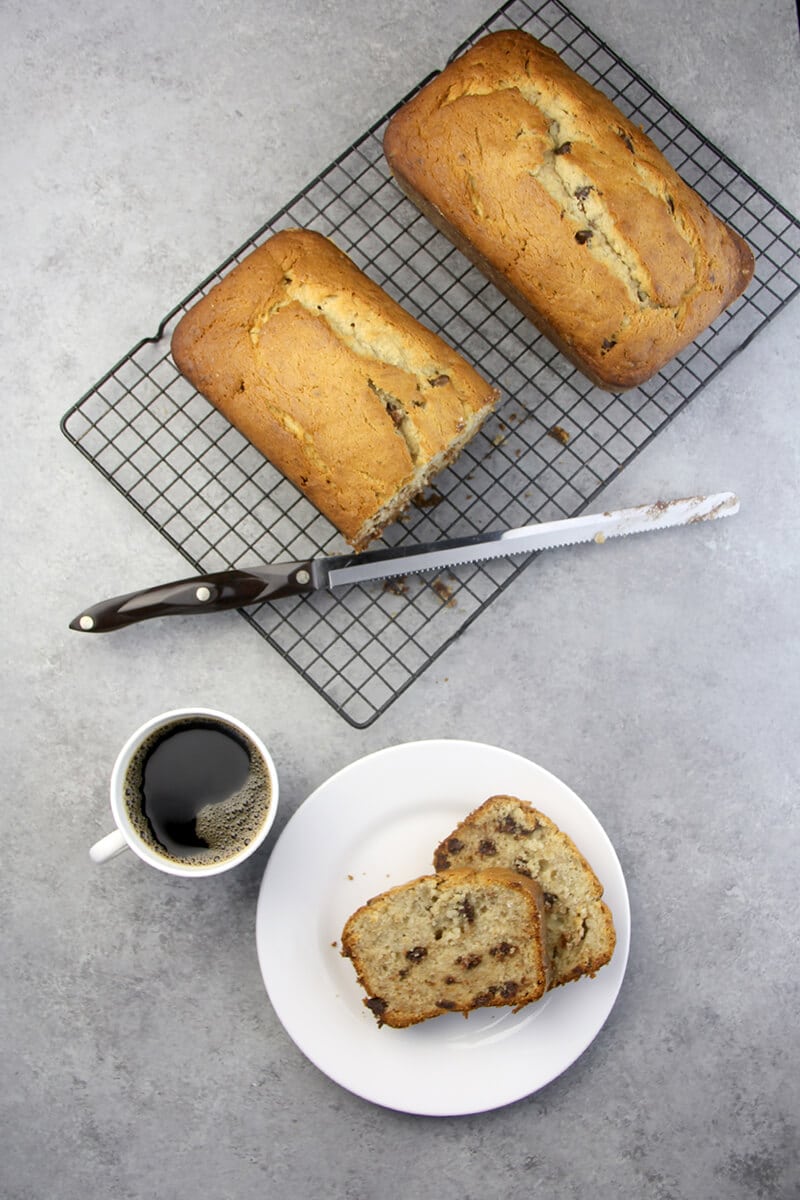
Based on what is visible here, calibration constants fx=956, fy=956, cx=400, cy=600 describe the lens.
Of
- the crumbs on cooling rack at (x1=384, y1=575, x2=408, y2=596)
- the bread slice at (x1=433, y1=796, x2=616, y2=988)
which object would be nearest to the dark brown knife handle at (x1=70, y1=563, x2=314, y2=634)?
the crumbs on cooling rack at (x1=384, y1=575, x2=408, y2=596)

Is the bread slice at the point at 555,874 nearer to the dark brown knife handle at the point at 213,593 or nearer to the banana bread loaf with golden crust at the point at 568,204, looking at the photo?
the dark brown knife handle at the point at 213,593

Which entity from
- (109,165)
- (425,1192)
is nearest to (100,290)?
(109,165)

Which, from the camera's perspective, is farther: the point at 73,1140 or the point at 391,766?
the point at 73,1140

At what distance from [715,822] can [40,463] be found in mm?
2270

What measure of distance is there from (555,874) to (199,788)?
981 millimetres

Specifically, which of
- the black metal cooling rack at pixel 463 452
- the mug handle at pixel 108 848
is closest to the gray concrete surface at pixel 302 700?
the black metal cooling rack at pixel 463 452

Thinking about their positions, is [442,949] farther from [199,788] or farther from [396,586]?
[396,586]

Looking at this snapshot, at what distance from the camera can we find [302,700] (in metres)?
2.78

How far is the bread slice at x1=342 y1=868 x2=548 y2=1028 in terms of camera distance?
8.17 ft

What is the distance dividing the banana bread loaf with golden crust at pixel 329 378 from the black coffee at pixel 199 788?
2.11ft

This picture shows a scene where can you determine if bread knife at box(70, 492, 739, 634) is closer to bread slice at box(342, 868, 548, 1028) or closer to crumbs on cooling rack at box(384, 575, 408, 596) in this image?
crumbs on cooling rack at box(384, 575, 408, 596)

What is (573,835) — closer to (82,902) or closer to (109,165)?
(82,902)

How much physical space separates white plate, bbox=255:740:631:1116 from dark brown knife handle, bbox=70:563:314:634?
0.52 m

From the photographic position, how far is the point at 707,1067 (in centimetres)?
→ 283
